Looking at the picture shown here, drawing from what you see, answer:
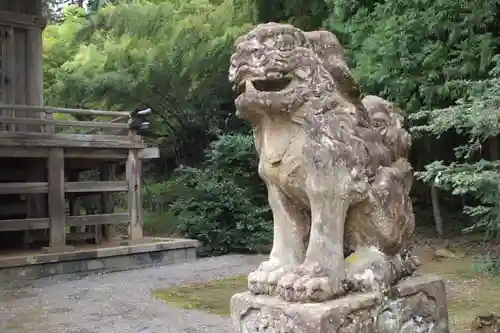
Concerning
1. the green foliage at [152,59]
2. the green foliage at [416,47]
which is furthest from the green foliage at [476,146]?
the green foliage at [152,59]

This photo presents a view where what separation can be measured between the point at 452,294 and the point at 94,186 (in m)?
5.84

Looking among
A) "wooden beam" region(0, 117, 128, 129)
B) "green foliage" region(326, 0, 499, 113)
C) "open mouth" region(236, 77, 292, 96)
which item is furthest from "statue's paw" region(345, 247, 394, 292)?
"wooden beam" region(0, 117, 128, 129)

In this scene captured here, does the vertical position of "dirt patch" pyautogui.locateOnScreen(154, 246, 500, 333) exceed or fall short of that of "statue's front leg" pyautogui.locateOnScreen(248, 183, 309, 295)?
it falls short

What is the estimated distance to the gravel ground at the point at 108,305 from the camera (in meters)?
5.98

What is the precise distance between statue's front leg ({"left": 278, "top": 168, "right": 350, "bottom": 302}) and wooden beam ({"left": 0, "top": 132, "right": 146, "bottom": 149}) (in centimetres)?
731

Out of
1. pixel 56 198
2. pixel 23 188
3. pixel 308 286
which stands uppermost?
pixel 23 188

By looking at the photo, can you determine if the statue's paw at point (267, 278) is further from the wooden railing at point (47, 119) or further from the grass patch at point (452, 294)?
the wooden railing at point (47, 119)

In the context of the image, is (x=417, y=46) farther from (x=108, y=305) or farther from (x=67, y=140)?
(x=108, y=305)

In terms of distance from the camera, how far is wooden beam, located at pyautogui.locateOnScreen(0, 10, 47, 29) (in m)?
10.5

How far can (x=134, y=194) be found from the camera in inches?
427

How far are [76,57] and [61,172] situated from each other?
5.45 m

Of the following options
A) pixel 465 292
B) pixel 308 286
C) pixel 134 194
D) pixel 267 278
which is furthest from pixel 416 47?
pixel 308 286

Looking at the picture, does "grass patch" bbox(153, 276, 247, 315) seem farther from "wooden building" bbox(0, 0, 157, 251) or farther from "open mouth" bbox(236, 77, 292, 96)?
"open mouth" bbox(236, 77, 292, 96)

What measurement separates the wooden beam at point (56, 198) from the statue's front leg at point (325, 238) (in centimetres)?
741
